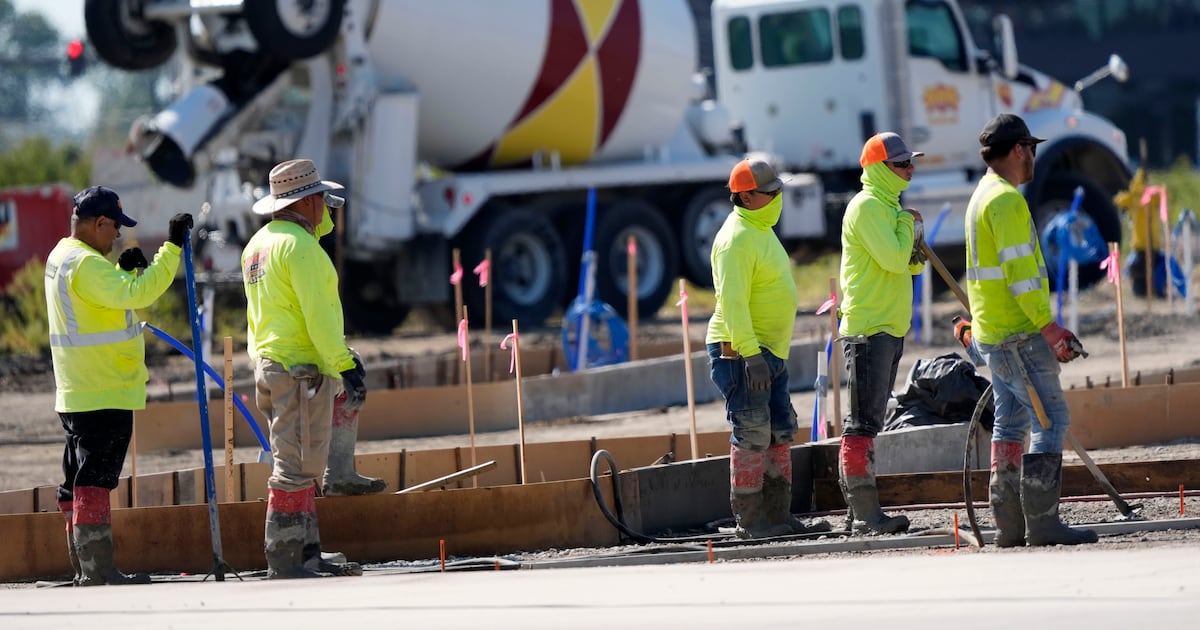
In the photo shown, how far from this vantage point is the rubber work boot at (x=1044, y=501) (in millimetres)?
7453

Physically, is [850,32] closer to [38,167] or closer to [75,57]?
[75,57]

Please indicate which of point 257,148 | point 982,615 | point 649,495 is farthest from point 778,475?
point 257,148

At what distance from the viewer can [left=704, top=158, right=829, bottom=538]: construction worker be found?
822 cm

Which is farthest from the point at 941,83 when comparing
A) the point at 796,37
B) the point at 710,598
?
the point at 710,598

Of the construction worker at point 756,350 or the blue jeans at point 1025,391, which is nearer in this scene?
the blue jeans at point 1025,391

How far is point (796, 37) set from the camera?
69.2 feet

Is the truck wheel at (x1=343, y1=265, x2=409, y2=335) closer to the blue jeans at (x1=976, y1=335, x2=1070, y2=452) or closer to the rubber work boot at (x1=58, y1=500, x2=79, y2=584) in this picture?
the rubber work boot at (x1=58, y1=500, x2=79, y2=584)

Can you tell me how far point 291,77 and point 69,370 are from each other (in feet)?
33.1

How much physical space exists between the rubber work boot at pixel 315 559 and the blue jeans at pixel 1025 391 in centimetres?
259

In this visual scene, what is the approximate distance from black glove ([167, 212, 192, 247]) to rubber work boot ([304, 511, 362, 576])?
3.94 feet

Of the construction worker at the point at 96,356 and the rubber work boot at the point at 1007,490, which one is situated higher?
the construction worker at the point at 96,356

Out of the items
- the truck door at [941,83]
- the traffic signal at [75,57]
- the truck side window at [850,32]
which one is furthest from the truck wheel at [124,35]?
the truck door at [941,83]

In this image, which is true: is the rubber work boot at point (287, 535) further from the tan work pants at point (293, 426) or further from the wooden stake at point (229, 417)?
the wooden stake at point (229, 417)

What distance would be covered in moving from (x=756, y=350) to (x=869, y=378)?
0.48 m
